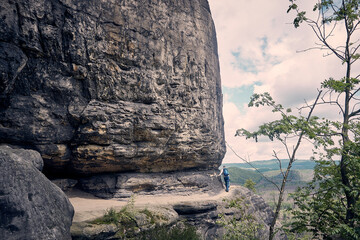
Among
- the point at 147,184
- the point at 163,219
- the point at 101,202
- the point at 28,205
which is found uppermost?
the point at 28,205

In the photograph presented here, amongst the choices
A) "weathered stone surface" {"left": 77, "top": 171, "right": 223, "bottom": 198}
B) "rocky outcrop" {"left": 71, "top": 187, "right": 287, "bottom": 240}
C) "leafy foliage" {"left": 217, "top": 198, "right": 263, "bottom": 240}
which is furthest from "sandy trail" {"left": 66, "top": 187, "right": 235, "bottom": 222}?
"leafy foliage" {"left": 217, "top": 198, "right": 263, "bottom": 240}

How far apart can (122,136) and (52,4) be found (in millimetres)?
8950

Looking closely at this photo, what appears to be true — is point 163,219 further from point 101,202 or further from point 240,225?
point 240,225

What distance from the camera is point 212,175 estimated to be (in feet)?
70.1

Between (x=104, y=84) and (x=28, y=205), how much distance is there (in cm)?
902

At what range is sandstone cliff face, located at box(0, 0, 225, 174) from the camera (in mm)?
11914

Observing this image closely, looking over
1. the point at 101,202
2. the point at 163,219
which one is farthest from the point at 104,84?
the point at 163,219

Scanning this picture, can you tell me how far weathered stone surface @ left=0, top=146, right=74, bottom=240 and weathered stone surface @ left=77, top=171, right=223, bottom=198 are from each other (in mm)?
6809

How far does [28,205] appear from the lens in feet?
23.2

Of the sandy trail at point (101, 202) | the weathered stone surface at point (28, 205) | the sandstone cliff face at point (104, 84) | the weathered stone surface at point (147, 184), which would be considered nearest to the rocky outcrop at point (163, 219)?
the sandy trail at point (101, 202)

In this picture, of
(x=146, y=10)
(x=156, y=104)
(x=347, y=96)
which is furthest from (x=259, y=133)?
(x=146, y=10)

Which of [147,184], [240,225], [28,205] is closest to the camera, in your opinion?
[28,205]

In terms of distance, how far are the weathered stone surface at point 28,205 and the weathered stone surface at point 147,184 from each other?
22.3 feet

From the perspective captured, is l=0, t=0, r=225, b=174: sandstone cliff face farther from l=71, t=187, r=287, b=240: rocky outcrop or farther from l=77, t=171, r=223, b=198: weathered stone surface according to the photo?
l=71, t=187, r=287, b=240: rocky outcrop
